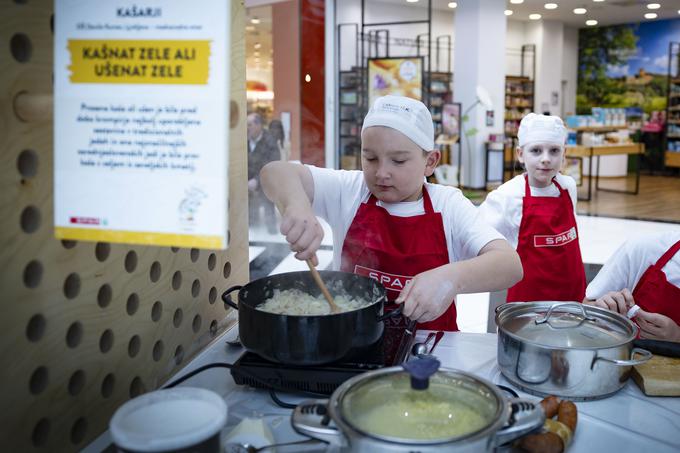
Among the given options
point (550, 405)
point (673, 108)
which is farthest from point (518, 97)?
point (550, 405)

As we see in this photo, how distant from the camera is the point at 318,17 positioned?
930 centimetres

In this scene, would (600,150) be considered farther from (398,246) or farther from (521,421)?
(521,421)

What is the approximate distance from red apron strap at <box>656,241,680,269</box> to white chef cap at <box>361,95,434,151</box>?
32.5 inches

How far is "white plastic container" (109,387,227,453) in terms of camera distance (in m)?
0.71

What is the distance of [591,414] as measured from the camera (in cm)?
109

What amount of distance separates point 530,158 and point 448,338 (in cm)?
197

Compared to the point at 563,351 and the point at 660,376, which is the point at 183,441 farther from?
the point at 660,376

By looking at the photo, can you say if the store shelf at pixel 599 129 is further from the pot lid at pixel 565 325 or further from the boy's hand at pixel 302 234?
the boy's hand at pixel 302 234

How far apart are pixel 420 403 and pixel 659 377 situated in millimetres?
612

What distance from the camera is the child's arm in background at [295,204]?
4.19ft

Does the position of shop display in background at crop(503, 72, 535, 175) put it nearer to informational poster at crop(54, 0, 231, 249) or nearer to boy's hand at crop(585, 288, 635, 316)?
boy's hand at crop(585, 288, 635, 316)

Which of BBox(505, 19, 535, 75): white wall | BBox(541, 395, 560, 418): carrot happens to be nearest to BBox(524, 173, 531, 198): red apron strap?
BBox(541, 395, 560, 418): carrot

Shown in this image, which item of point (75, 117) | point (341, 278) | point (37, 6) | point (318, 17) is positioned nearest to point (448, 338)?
point (341, 278)

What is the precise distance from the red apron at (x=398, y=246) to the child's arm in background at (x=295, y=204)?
21cm
